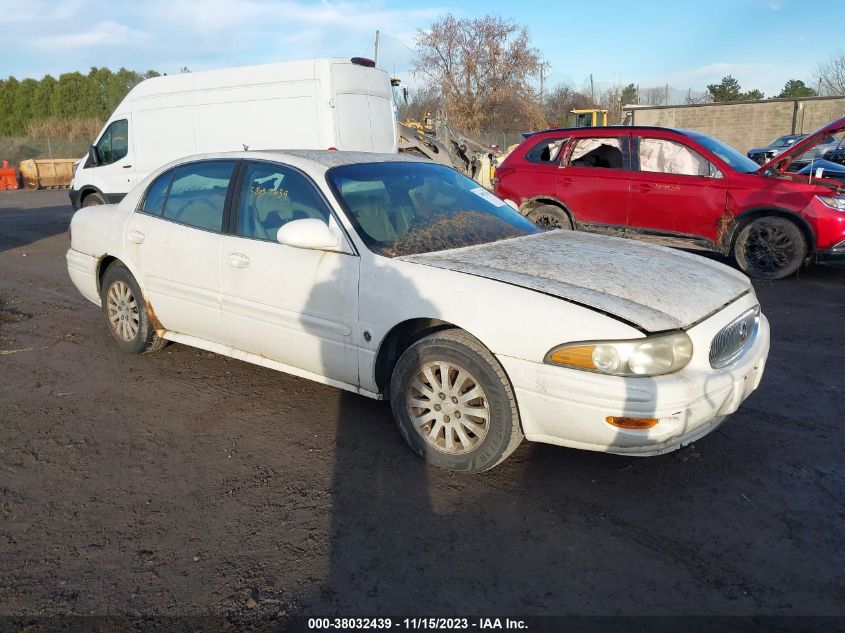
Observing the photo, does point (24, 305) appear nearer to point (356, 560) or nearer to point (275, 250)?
point (275, 250)

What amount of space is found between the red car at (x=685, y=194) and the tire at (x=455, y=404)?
5.84 metres

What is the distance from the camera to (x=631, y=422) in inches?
119

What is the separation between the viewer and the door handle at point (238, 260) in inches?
167

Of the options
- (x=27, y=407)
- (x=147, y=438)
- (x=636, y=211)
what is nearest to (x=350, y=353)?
(x=147, y=438)

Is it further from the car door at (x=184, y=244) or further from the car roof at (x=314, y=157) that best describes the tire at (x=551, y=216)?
the car door at (x=184, y=244)

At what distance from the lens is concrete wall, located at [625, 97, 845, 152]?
1336 inches

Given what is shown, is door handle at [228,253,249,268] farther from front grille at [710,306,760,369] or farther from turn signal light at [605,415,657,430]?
front grille at [710,306,760,369]

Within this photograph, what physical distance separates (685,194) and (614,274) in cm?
527

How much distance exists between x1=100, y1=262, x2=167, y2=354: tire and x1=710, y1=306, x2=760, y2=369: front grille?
387cm

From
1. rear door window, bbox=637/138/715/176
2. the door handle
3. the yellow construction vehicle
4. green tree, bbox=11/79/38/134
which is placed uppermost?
green tree, bbox=11/79/38/134

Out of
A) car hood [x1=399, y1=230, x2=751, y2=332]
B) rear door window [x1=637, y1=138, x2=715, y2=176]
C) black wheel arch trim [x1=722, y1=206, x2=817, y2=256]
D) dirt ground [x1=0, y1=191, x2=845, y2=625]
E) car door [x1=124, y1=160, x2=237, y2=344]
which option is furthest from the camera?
rear door window [x1=637, y1=138, x2=715, y2=176]

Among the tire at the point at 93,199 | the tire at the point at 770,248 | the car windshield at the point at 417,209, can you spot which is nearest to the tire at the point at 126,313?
the car windshield at the point at 417,209

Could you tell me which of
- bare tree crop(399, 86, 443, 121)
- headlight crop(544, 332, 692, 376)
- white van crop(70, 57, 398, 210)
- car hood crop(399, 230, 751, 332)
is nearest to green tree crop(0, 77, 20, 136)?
bare tree crop(399, 86, 443, 121)

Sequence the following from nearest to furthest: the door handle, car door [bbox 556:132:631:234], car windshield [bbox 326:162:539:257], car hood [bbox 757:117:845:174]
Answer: car windshield [bbox 326:162:539:257] < the door handle < car hood [bbox 757:117:845:174] < car door [bbox 556:132:631:234]
